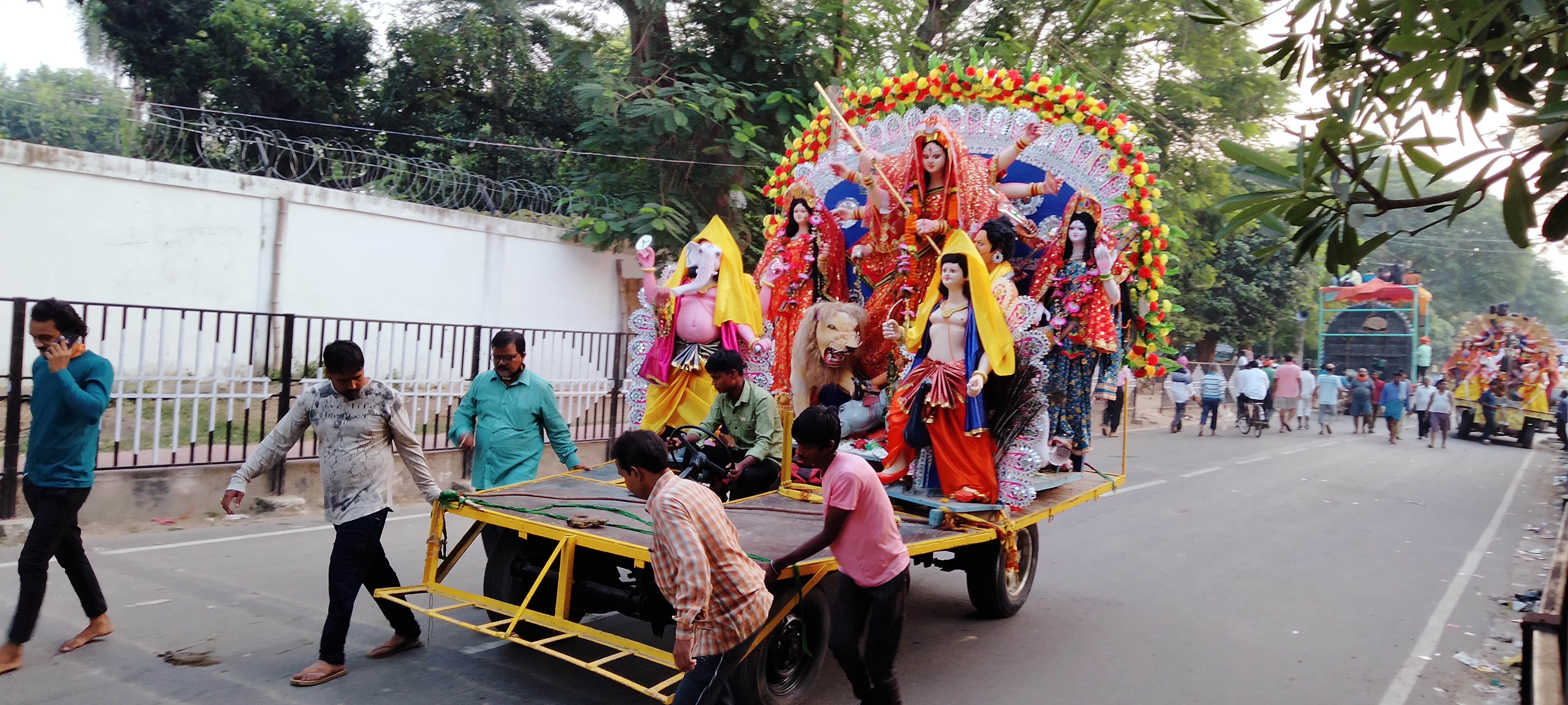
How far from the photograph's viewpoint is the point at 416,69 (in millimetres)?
16391

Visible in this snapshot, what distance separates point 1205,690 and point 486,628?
137 inches

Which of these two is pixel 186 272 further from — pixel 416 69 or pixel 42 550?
pixel 42 550

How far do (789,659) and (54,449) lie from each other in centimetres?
336

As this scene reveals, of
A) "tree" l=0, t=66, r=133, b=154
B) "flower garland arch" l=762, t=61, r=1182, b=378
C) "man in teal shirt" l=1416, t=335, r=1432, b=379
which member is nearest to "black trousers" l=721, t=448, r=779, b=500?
"flower garland arch" l=762, t=61, r=1182, b=378

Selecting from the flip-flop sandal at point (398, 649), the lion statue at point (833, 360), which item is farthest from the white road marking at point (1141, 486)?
the flip-flop sandal at point (398, 649)

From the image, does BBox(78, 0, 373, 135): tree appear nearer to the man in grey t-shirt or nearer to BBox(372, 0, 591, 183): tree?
BBox(372, 0, 591, 183): tree

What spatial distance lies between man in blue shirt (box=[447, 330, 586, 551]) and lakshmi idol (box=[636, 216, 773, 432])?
1300mm

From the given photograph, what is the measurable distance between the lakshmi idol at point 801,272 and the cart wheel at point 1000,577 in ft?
6.82

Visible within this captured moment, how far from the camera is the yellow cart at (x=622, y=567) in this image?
13.1 ft

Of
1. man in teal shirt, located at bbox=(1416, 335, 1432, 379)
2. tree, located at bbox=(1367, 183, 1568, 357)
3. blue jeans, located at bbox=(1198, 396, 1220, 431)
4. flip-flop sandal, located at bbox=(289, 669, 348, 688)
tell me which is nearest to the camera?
flip-flop sandal, located at bbox=(289, 669, 348, 688)

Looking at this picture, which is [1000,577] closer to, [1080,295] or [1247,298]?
[1080,295]

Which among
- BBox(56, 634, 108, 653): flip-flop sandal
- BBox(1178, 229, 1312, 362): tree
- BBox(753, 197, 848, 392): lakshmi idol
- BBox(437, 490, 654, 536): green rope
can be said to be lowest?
BBox(56, 634, 108, 653): flip-flop sandal

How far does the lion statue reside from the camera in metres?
6.39

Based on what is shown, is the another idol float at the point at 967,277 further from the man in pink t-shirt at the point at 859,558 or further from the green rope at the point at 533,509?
the green rope at the point at 533,509
